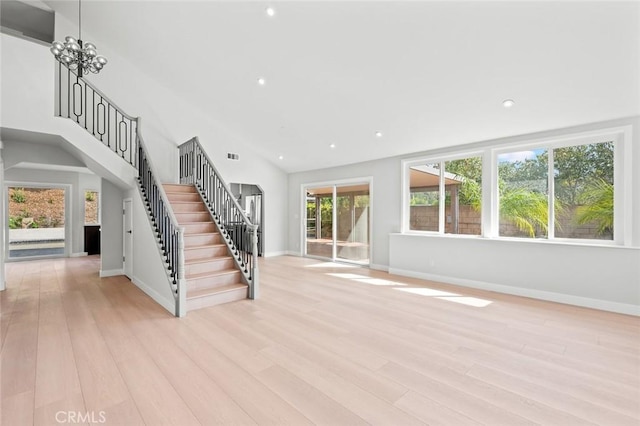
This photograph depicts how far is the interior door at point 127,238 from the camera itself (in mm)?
5586

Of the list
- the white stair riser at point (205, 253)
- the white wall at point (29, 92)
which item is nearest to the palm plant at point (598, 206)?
the white stair riser at point (205, 253)

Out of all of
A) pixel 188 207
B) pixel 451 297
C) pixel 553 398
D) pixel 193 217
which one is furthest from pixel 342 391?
pixel 188 207

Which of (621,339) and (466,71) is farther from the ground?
(466,71)

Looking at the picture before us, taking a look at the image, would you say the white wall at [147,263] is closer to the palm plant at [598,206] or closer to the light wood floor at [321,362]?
the light wood floor at [321,362]

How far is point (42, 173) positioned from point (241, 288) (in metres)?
7.92

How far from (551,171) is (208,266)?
573 cm

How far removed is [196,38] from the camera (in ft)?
16.3

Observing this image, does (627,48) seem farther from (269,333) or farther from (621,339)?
(269,333)

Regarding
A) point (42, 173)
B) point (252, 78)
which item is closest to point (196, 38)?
point (252, 78)

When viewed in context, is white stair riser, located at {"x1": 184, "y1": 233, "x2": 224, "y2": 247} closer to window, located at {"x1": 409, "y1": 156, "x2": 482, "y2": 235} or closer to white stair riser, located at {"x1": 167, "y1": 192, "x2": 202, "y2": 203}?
white stair riser, located at {"x1": 167, "y1": 192, "x2": 202, "y2": 203}

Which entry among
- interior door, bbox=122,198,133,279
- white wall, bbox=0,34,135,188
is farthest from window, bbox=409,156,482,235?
white wall, bbox=0,34,135,188

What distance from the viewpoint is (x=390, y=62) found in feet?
12.9

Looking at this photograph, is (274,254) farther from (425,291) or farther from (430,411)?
(430,411)

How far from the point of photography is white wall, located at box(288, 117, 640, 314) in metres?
3.89
